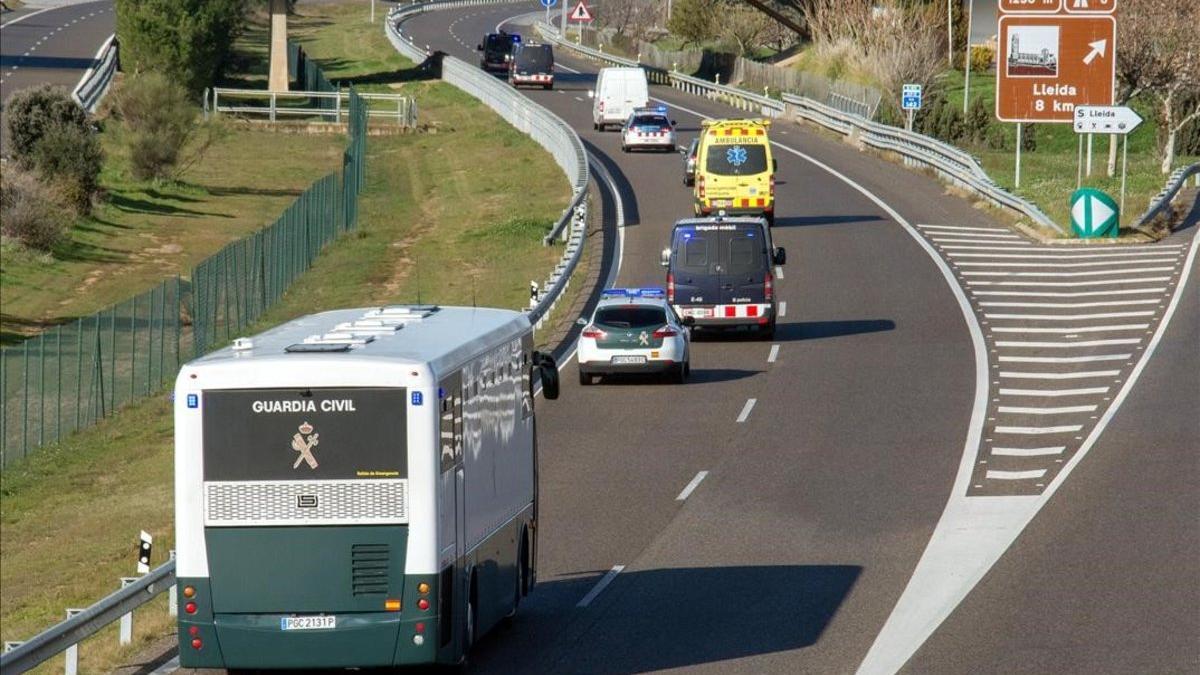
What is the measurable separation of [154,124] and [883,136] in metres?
24.9

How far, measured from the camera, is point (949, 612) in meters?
18.0

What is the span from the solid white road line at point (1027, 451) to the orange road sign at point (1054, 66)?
28913 millimetres

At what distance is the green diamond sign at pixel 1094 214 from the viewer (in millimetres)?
49031

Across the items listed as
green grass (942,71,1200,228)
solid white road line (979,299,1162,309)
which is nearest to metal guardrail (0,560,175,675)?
solid white road line (979,299,1162,309)

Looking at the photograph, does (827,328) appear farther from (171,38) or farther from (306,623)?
(171,38)

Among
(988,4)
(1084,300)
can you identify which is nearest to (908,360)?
(1084,300)

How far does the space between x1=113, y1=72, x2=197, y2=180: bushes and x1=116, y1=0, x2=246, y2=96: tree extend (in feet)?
60.7

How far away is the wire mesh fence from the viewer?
31500 mm

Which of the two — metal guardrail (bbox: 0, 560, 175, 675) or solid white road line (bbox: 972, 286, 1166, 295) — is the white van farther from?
metal guardrail (bbox: 0, 560, 175, 675)

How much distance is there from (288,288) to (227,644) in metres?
34.4

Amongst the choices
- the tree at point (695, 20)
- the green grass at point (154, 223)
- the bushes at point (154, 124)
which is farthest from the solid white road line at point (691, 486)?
the tree at point (695, 20)

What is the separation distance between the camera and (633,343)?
1292 inches

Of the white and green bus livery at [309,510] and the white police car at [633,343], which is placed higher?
the white and green bus livery at [309,510]

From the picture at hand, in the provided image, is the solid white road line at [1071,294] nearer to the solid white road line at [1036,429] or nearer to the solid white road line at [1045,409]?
the solid white road line at [1045,409]
